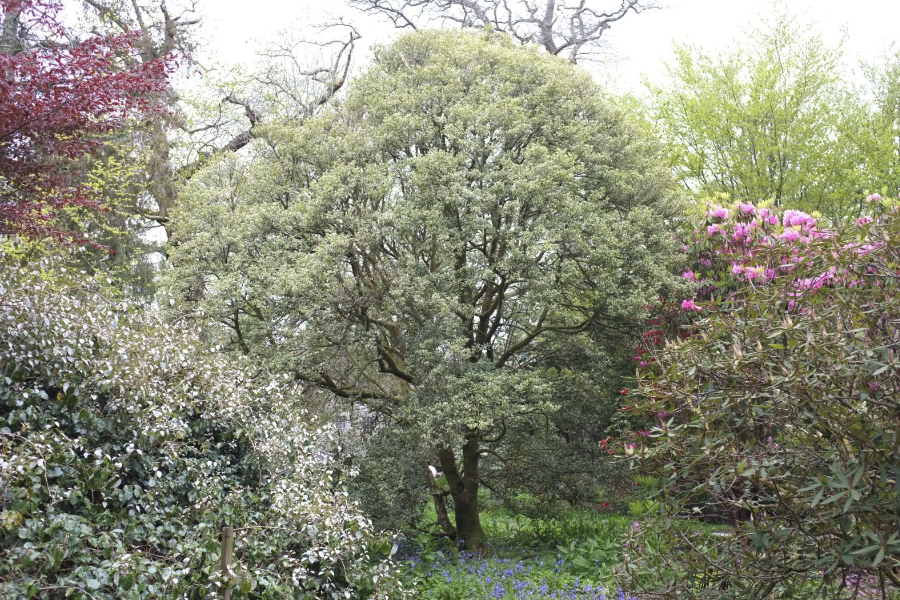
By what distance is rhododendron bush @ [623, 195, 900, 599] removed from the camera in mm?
2951

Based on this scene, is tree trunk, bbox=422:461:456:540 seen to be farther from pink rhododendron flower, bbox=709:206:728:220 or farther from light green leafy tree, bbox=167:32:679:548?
pink rhododendron flower, bbox=709:206:728:220

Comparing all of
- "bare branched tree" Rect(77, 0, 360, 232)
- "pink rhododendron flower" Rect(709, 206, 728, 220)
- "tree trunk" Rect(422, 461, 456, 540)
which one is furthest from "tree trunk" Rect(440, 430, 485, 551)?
"bare branched tree" Rect(77, 0, 360, 232)

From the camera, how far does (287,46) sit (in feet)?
57.4

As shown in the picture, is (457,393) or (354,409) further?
(354,409)

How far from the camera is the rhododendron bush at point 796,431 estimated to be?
9.68 ft

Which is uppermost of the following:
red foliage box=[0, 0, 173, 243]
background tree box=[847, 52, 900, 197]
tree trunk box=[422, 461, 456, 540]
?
background tree box=[847, 52, 900, 197]

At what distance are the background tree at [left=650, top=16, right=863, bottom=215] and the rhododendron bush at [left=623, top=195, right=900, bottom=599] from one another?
11.3 meters

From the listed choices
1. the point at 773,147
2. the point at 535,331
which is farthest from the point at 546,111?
the point at 773,147

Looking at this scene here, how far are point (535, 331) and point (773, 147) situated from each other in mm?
7977

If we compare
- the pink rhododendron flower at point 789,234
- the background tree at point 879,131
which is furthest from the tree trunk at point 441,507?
the background tree at point 879,131

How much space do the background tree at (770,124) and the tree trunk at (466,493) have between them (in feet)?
26.5

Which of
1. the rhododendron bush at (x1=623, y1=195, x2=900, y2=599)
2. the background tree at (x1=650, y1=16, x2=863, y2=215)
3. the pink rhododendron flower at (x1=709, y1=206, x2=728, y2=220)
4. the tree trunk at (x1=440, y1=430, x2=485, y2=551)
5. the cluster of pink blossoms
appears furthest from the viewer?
the background tree at (x1=650, y1=16, x2=863, y2=215)

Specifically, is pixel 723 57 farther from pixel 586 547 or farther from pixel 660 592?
pixel 660 592

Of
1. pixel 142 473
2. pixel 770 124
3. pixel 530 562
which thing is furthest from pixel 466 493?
pixel 770 124
